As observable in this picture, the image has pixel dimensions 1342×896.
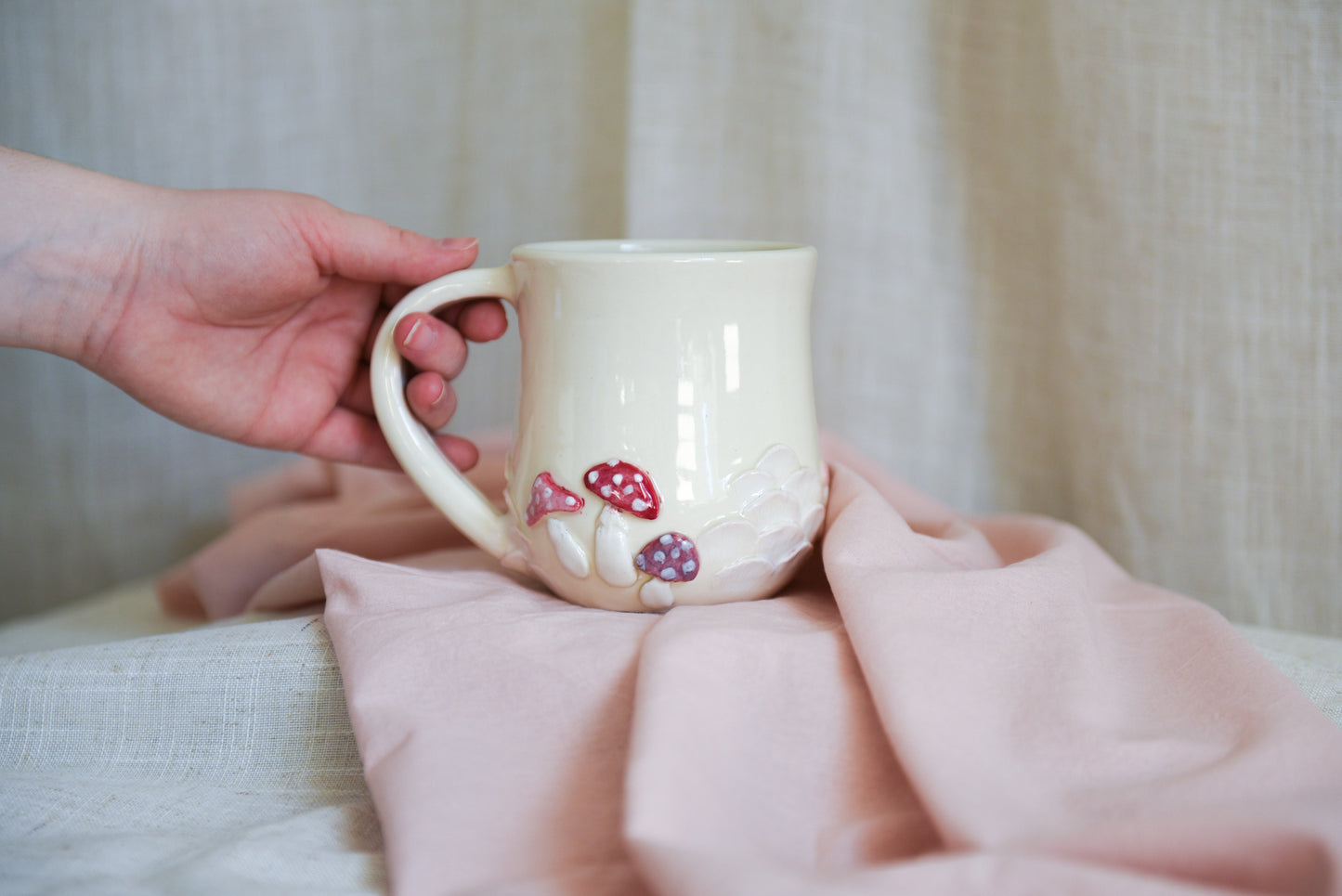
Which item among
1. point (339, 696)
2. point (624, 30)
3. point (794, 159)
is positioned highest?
point (624, 30)

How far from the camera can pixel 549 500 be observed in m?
0.49

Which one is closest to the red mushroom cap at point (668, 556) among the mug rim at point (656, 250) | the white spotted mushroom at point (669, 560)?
the white spotted mushroom at point (669, 560)

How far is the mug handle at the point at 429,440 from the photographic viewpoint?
21.1 inches

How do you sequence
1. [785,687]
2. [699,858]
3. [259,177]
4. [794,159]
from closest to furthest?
[699,858], [785,687], [794,159], [259,177]

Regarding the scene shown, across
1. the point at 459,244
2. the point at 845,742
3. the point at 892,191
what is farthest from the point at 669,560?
the point at 892,191

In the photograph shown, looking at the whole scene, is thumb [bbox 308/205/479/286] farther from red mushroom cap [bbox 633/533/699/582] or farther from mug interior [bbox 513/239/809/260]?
red mushroom cap [bbox 633/533/699/582]

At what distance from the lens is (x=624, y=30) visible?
2.85 feet

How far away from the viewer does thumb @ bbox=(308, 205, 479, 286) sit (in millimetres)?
609

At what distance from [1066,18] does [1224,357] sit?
9.5 inches

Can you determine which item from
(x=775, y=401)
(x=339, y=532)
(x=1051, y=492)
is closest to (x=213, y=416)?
(x=339, y=532)

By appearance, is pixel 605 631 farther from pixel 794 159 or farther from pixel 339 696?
pixel 794 159

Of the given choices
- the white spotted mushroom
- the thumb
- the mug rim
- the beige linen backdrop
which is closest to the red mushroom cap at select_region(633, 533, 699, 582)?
the white spotted mushroom

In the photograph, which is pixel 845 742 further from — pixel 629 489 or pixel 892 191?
pixel 892 191

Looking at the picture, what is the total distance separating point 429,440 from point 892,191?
0.40 metres
